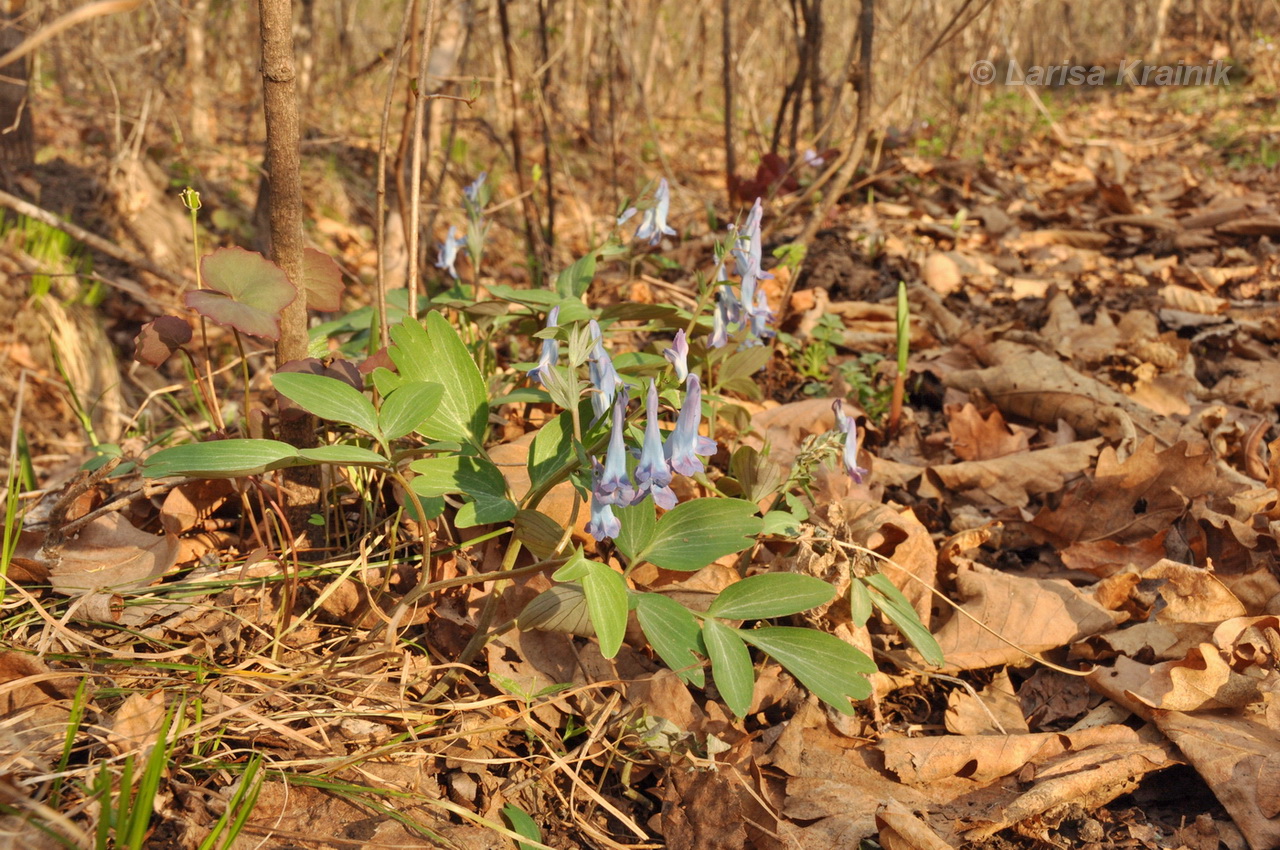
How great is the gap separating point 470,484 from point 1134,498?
164 cm

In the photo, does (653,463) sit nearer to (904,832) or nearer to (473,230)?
(904,832)

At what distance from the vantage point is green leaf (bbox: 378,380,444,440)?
1.33 meters

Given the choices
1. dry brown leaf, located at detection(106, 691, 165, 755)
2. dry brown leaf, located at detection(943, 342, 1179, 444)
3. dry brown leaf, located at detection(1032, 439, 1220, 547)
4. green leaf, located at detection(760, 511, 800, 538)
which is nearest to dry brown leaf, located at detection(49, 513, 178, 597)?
dry brown leaf, located at detection(106, 691, 165, 755)

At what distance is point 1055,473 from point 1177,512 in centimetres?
31

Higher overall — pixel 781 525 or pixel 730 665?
pixel 781 525

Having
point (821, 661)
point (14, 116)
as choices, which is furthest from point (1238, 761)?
point (14, 116)

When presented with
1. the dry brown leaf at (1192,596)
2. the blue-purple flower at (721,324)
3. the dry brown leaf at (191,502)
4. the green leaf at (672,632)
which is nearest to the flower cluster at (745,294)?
the blue-purple flower at (721,324)

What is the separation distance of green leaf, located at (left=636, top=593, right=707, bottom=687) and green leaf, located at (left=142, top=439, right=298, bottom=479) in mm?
580

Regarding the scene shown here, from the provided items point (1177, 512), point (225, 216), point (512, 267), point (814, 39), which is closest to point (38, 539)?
A: point (1177, 512)

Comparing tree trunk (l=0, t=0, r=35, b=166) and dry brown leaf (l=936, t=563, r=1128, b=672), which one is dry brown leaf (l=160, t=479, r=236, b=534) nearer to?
dry brown leaf (l=936, t=563, r=1128, b=672)

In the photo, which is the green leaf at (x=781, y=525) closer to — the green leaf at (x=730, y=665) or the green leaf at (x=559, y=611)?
the green leaf at (x=730, y=665)

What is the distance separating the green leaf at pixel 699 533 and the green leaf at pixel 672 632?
6 centimetres

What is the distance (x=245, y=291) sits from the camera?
149cm

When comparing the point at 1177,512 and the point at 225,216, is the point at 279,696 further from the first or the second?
the point at 225,216
